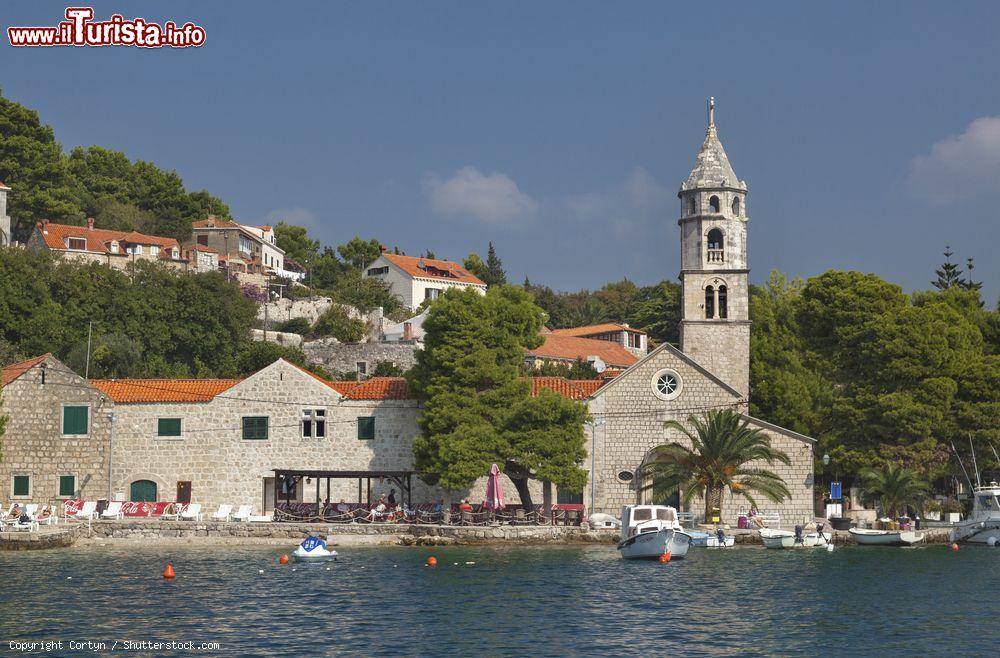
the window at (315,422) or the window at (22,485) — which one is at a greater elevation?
the window at (315,422)

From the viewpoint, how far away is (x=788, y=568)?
3847cm

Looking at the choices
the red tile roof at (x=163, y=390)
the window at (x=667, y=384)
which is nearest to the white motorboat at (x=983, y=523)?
the window at (x=667, y=384)

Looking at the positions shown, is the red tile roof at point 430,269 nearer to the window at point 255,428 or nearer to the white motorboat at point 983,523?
the window at point 255,428

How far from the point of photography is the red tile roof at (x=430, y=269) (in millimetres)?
105188

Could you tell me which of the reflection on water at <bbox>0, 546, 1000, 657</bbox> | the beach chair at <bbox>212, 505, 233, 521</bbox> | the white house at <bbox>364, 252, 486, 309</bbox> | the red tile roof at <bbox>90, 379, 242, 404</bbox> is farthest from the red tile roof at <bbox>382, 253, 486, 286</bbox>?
the reflection on water at <bbox>0, 546, 1000, 657</bbox>

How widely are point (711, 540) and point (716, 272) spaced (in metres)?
12.1

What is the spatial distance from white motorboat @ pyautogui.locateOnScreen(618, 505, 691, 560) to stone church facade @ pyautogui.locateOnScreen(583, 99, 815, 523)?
7.12 meters

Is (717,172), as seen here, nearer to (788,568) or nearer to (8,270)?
(788,568)

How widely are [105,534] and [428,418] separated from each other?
12.6 meters

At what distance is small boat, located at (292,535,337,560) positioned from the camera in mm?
39500

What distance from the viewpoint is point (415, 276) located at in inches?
4080

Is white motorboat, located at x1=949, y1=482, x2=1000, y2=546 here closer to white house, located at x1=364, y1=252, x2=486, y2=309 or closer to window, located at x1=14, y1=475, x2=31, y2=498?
window, located at x1=14, y1=475, x2=31, y2=498

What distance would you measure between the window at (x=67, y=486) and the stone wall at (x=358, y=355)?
28.8m

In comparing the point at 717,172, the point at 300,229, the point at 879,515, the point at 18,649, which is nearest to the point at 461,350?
the point at 717,172
